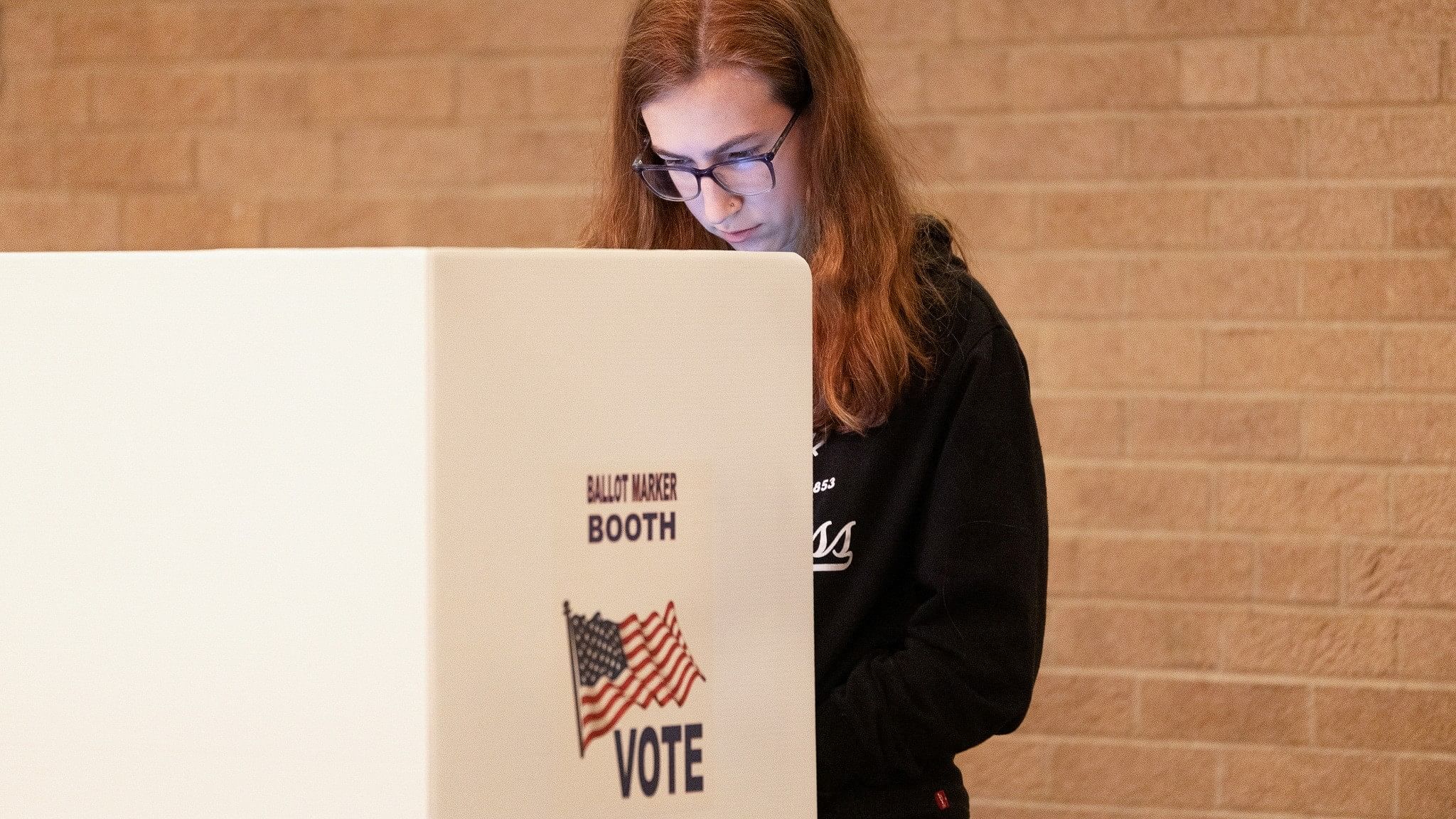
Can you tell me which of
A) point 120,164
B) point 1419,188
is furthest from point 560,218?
point 1419,188

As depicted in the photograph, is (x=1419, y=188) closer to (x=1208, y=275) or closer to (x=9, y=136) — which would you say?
(x=1208, y=275)

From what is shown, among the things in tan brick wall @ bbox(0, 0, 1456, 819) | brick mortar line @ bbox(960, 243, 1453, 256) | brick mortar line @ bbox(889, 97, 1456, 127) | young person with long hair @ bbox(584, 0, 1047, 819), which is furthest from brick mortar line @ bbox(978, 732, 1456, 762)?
young person with long hair @ bbox(584, 0, 1047, 819)

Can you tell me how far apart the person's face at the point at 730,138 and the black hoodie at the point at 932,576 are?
16 centimetres

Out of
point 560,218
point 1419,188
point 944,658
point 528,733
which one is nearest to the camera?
point 528,733

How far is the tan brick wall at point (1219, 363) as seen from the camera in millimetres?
2270

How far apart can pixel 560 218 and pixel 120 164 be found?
0.86 meters

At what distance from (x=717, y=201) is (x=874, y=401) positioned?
0.71ft

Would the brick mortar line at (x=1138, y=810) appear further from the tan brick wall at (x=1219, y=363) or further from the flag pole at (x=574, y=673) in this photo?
the flag pole at (x=574, y=673)

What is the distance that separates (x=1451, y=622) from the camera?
7.45ft

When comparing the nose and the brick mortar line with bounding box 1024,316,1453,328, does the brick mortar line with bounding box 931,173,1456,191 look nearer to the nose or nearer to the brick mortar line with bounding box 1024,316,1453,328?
the brick mortar line with bounding box 1024,316,1453,328

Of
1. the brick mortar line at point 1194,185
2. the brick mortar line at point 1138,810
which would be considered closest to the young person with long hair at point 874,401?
the brick mortar line at point 1194,185

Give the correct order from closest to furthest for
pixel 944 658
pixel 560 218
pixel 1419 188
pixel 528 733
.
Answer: pixel 528 733, pixel 944 658, pixel 1419 188, pixel 560 218

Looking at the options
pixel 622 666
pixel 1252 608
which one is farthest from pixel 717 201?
pixel 1252 608

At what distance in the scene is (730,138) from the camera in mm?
1107
